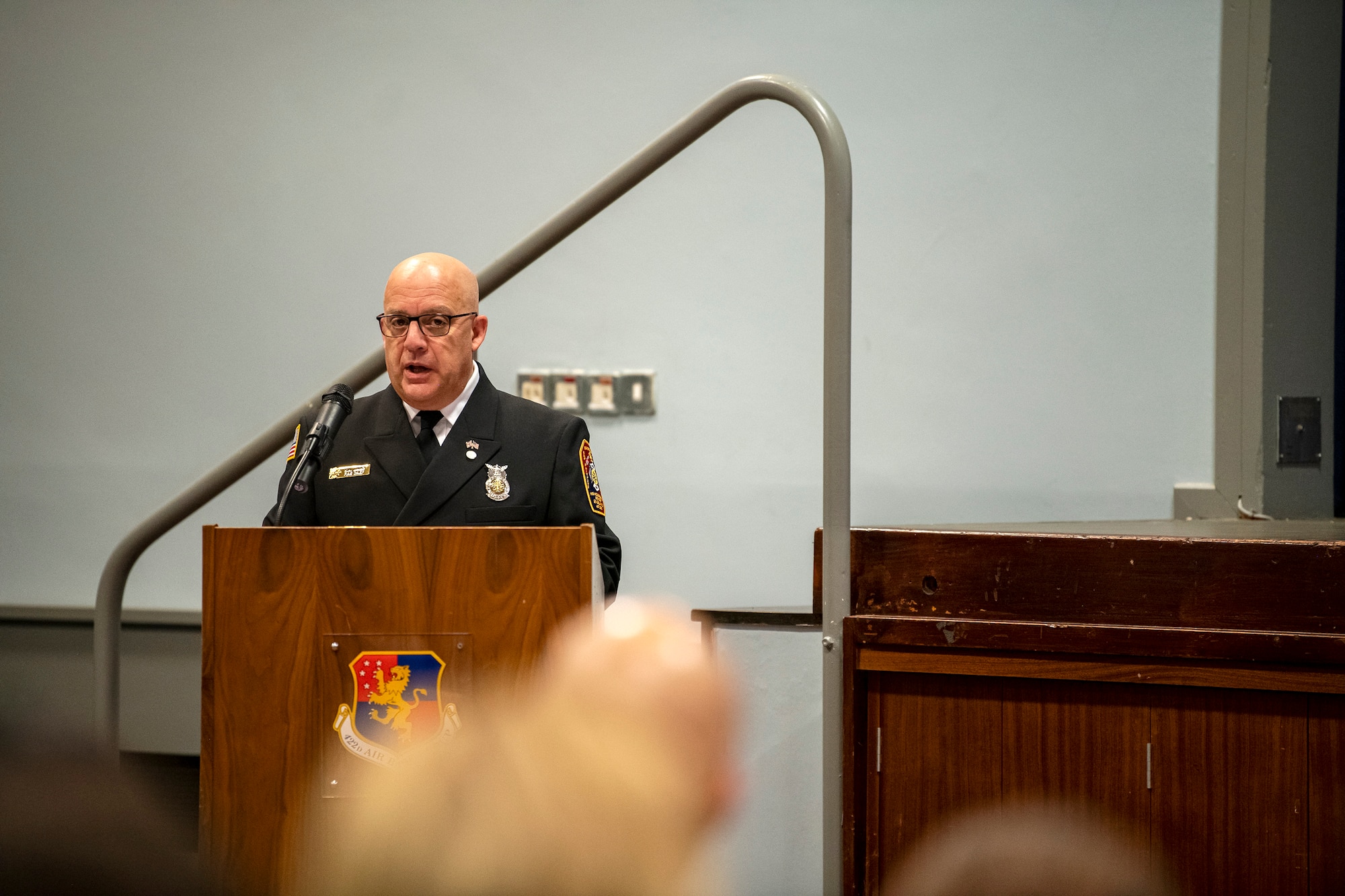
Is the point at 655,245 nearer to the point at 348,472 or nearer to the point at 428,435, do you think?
the point at 428,435

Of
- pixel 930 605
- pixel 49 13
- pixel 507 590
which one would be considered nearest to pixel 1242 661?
pixel 930 605

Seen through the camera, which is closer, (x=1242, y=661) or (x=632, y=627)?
(x=632, y=627)

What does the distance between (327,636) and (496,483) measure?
0.64 meters

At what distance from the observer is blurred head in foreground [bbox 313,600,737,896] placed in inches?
21.3

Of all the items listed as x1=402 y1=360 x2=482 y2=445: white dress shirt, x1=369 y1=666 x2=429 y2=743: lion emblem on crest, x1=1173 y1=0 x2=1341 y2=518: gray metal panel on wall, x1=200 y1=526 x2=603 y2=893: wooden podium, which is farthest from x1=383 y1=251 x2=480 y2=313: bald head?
x1=1173 y1=0 x2=1341 y2=518: gray metal panel on wall

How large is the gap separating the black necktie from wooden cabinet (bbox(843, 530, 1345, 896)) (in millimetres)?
754

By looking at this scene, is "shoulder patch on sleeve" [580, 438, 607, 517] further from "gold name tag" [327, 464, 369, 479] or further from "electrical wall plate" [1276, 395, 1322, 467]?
"electrical wall plate" [1276, 395, 1322, 467]

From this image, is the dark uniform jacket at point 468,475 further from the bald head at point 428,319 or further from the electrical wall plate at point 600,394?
the electrical wall plate at point 600,394

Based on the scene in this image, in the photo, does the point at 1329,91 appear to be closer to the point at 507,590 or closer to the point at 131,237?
the point at 507,590

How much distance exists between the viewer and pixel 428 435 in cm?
186

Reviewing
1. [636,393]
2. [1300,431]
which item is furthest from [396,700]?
[1300,431]

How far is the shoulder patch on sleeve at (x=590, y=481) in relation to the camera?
6.29ft

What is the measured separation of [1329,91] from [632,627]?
2618 millimetres

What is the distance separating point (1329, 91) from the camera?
2535 millimetres
